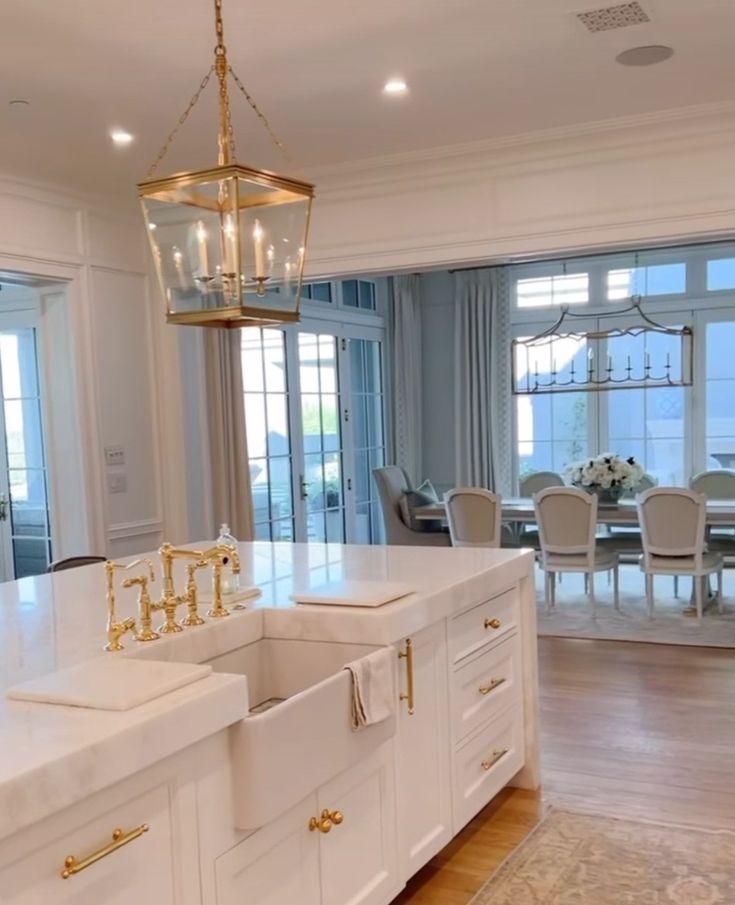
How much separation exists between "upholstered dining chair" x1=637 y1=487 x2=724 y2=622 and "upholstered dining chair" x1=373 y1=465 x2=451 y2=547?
1.70 m

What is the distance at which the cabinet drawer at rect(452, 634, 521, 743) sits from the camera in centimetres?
290

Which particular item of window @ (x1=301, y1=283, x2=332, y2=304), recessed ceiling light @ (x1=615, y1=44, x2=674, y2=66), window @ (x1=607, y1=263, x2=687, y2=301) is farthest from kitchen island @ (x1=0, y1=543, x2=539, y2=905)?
window @ (x1=607, y1=263, x2=687, y2=301)

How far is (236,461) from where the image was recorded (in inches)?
249

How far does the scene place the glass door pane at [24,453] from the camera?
596 centimetres

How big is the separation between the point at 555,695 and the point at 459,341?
5.27 metres

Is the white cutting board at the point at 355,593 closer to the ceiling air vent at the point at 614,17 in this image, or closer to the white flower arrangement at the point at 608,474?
the ceiling air vent at the point at 614,17

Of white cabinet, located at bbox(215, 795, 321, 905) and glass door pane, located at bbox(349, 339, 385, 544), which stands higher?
glass door pane, located at bbox(349, 339, 385, 544)

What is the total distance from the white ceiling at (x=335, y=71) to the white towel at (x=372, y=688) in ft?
7.38

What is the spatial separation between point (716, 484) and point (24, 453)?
5.31m

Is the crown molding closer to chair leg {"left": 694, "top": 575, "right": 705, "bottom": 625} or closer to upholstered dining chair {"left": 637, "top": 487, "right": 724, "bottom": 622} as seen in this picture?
upholstered dining chair {"left": 637, "top": 487, "right": 724, "bottom": 622}

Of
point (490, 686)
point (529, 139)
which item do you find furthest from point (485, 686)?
point (529, 139)

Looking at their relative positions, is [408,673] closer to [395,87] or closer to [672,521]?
[395,87]

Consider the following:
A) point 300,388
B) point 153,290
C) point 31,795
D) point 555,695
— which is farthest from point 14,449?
point 31,795

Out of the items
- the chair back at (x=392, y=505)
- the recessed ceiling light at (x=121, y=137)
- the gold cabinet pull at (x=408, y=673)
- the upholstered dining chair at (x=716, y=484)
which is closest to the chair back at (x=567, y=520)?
the chair back at (x=392, y=505)
